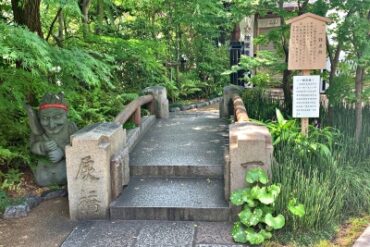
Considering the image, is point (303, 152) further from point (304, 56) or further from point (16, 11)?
point (16, 11)

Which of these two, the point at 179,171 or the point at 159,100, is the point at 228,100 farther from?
the point at 179,171

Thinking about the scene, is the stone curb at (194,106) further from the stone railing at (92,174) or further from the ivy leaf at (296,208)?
the ivy leaf at (296,208)

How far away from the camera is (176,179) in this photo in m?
5.59

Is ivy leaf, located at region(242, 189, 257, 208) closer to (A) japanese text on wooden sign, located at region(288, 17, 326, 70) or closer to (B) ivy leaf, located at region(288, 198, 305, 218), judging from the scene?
(B) ivy leaf, located at region(288, 198, 305, 218)

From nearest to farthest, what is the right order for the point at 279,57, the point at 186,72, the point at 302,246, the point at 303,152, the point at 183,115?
the point at 302,246 → the point at 303,152 → the point at 279,57 → the point at 183,115 → the point at 186,72

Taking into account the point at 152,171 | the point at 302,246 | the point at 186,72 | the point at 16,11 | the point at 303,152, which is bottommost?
the point at 302,246

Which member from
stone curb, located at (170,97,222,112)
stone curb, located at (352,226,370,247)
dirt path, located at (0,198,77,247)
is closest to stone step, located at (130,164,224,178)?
dirt path, located at (0,198,77,247)

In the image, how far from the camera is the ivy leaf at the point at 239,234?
4.09 m

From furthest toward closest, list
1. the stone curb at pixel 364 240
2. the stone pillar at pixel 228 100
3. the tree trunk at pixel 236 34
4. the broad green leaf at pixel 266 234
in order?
the tree trunk at pixel 236 34 → the stone pillar at pixel 228 100 → the broad green leaf at pixel 266 234 → the stone curb at pixel 364 240

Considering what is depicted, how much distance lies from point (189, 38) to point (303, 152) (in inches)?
406

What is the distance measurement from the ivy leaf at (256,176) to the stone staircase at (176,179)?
513 millimetres

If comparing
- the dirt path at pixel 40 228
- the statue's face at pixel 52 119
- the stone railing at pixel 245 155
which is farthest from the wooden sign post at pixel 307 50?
the dirt path at pixel 40 228

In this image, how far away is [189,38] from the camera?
1462 centimetres

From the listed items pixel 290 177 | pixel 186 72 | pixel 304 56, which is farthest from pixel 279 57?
pixel 186 72
